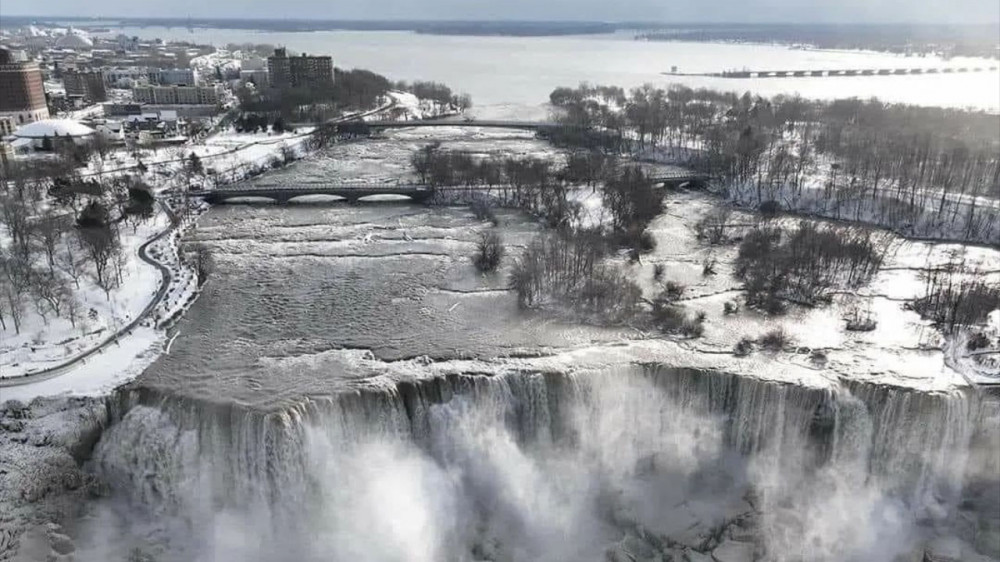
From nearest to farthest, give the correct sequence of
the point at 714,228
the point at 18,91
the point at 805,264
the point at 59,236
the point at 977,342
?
the point at 977,342 → the point at 805,264 → the point at 59,236 → the point at 714,228 → the point at 18,91

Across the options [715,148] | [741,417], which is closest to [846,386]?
[741,417]

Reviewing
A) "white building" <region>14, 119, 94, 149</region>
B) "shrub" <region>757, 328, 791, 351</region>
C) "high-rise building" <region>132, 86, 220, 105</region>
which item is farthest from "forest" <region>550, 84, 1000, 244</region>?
"high-rise building" <region>132, 86, 220, 105</region>

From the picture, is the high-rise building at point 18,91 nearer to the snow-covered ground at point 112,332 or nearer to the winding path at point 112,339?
the snow-covered ground at point 112,332

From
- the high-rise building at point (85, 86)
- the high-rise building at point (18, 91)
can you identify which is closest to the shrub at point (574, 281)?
the high-rise building at point (18, 91)

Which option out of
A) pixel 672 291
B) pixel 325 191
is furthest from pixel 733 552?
pixel 325 191

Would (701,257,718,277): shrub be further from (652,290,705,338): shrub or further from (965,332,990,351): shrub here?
(965,332,990,351): shrub

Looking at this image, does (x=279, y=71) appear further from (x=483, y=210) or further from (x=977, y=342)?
(x=977, y=342)

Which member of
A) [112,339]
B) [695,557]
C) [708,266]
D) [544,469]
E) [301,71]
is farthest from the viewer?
[301,71]
